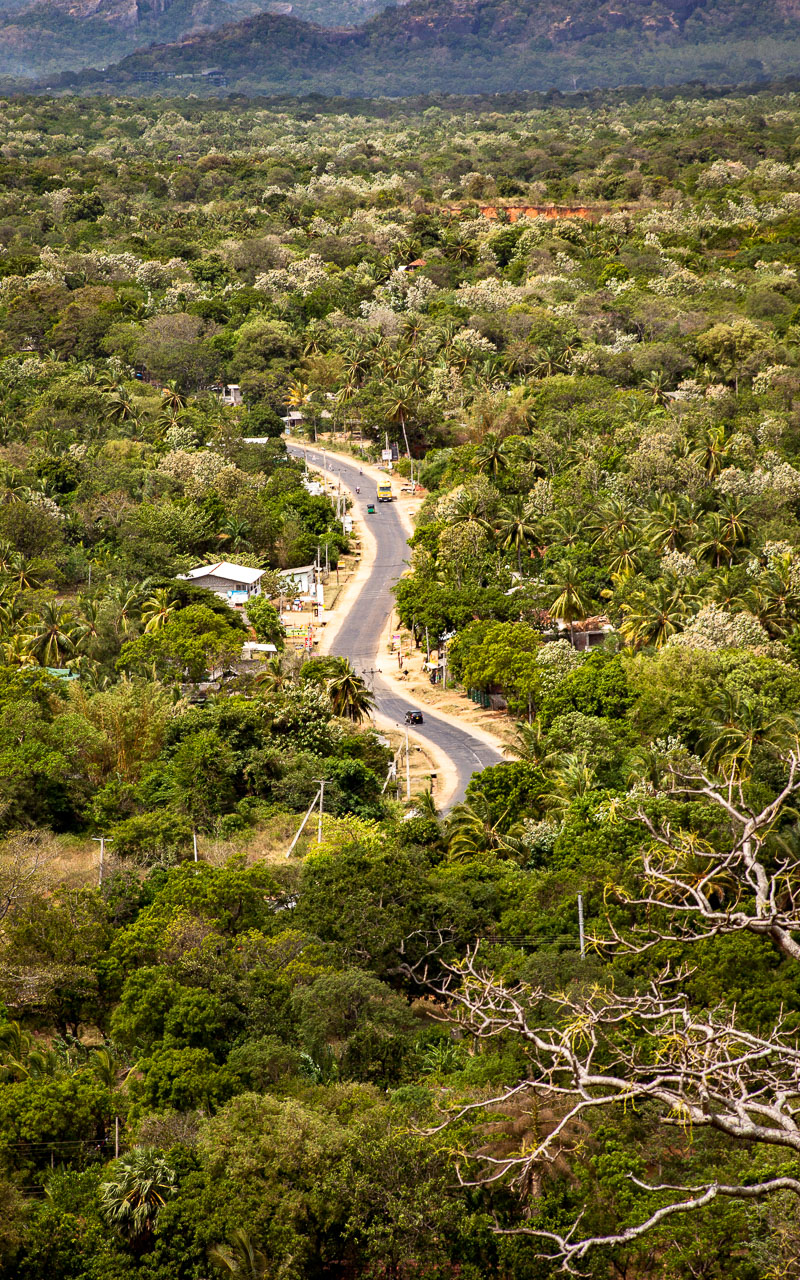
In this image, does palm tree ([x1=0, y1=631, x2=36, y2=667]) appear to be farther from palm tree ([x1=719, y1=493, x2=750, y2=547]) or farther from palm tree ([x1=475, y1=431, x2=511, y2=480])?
palm tree ([x1=475, y1=431, x2=511, y2=480])

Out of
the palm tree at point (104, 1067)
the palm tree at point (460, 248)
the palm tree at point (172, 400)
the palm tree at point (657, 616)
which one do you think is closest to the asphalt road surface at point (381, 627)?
the palm tree at point (657, 616)

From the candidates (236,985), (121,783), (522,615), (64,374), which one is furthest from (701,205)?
(236,985)

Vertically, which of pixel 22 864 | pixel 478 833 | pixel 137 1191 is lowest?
pixel 478 833

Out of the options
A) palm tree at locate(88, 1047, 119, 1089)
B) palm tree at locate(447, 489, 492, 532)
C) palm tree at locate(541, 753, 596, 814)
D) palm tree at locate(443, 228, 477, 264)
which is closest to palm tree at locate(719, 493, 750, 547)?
palm tree at locate(447, 489, 492, 532)

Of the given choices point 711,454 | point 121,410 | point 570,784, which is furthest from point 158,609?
point 121,410

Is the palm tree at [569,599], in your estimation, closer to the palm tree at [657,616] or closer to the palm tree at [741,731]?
the palm tree at [657,616]

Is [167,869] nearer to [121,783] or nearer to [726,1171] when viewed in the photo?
[121,783]

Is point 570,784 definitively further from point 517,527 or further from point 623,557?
point 517,527

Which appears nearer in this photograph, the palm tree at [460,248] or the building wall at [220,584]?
the building wall at [220,584]
